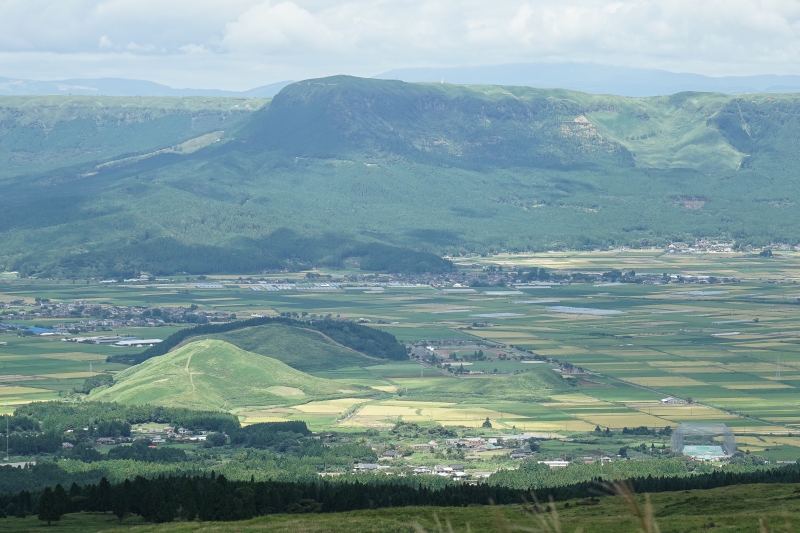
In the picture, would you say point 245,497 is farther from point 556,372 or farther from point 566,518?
point 556,372

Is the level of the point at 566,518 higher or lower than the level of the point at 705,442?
higher

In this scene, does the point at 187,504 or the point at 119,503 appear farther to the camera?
Answer: the point at 119,503

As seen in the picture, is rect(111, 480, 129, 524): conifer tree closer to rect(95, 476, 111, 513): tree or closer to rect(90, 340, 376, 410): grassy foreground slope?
rect(95, 476, 111, 513): tree

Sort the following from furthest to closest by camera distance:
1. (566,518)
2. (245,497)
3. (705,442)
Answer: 1. (705,442)
2. (245,497)
3. (566,518)

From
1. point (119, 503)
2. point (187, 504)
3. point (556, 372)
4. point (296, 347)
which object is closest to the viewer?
point (187, 504)

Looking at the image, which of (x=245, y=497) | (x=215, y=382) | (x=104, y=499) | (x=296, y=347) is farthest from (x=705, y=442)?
(x=296, y=347)

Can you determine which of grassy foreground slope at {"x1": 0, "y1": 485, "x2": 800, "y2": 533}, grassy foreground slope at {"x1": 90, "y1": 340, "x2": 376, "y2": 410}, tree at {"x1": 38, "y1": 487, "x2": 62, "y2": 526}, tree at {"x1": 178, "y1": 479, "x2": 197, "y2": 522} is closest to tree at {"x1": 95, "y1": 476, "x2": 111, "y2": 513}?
grassy foreground slope at {"x1": 0, "y1": 485, "x2": 800, "y2": 533}

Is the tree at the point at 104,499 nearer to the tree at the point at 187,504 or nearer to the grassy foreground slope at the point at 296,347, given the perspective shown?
the tree at the point at 187,504
